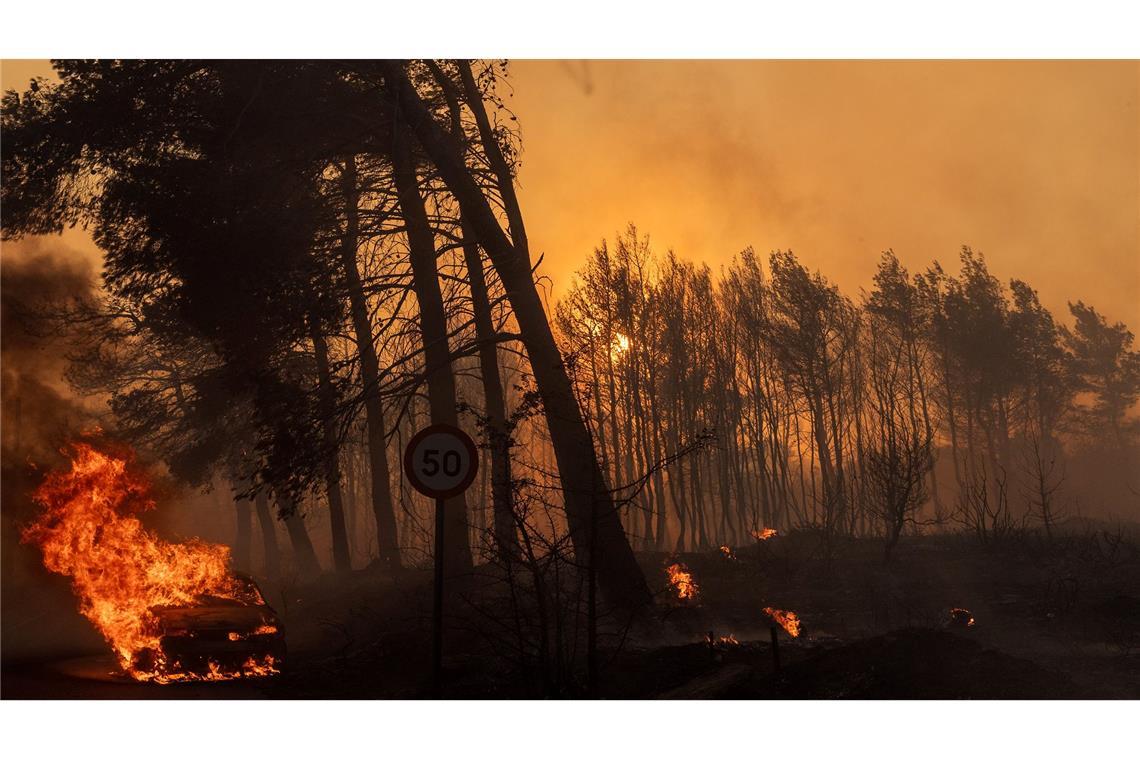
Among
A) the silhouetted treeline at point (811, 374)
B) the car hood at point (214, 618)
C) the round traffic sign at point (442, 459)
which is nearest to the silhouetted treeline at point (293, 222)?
the car hood at point (214, 618)

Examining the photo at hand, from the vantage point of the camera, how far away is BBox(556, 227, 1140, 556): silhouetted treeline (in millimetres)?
37656

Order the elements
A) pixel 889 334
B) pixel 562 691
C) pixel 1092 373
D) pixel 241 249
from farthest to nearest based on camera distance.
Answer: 1. pixel 1092 373
2. pixel 889 334
3. pixel 241 249
4. pixel 562 691

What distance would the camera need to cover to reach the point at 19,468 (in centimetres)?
2050

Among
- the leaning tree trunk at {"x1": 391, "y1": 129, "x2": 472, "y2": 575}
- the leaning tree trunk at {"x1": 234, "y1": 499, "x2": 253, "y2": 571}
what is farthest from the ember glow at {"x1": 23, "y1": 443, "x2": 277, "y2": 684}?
the leaning tree trunk at {"x1": 234, "y1": 499, "x2": 253, "y2": 571}

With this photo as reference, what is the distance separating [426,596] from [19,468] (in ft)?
36.8

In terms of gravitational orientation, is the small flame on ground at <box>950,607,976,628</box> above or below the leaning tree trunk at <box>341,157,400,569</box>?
below

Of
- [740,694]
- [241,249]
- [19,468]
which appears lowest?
[740,694]

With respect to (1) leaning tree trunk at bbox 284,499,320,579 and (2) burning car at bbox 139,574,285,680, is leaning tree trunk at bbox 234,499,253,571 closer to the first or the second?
(1) leaning tree trunk at bbox 284,499,320,579

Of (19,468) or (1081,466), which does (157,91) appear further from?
(1081,466)

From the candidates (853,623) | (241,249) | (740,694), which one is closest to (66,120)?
(241,249)

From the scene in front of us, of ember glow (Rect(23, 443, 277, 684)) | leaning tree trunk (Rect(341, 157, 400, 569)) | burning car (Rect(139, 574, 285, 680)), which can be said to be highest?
leaning tree trunk (Rect(341, 157, 400, 569))

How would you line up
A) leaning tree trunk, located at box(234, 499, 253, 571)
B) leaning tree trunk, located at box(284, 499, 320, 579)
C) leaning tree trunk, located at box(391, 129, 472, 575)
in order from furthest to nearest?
leaning tree trunk, located at box(234, 499, 253, 571) → leaning tree trunk, located at box(284, 499, 320, 579) → leaning tree trunk, located at box(391, 129, 472, 575)

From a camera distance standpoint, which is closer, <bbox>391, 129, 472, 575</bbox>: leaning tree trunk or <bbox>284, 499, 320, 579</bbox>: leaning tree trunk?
<bbox>391, 129, 472, 575</bbox>: leaning tree trunk

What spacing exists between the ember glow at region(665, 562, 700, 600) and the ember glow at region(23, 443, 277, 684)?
21.2 feet
